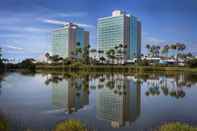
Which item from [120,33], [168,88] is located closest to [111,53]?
[120,33]

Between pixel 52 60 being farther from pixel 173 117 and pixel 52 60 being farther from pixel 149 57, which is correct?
pixel 173 117

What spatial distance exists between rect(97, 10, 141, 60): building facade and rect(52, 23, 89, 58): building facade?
17315 mm

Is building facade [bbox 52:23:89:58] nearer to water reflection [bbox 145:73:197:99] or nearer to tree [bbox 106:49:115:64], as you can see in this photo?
tree [bbox 106:49:115:64]

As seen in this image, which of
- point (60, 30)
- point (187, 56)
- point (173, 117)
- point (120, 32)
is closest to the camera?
point (173, 117)

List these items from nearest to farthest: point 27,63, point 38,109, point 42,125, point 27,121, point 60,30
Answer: point 42,125 < point 27,121 < point 38,109 < point 27,63 < point 60,30

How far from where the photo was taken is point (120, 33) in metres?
167

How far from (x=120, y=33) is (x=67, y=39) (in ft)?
129

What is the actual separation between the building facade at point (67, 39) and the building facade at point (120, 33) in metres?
17.3

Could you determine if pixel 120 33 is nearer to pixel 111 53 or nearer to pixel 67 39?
pixel 67 39

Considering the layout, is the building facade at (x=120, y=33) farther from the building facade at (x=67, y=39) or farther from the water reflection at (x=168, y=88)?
the water reflection at (x=168, y=88)

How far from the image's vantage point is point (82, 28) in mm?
196750

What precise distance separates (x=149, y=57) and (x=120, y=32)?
3774 centimetres

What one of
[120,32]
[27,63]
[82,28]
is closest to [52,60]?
[27,63]

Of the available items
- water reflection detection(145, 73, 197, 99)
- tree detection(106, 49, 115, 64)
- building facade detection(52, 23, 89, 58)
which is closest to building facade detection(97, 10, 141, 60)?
building facade detection(52, 23, 89, 58)
